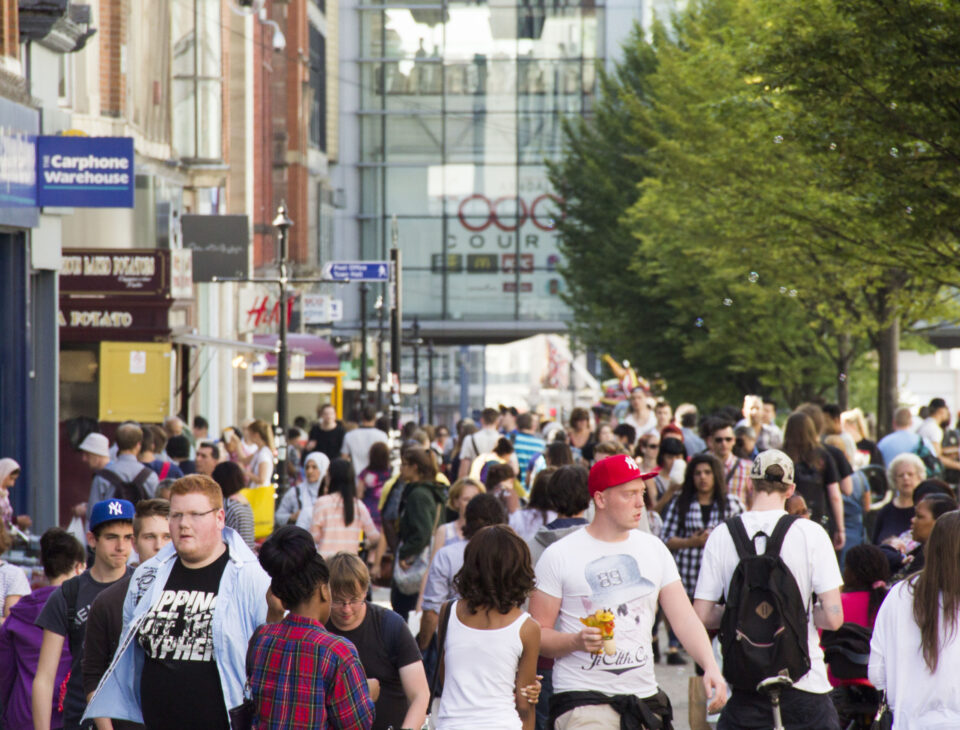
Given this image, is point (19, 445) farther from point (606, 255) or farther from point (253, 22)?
point (253, 22)

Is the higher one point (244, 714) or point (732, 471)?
point (244, 714)

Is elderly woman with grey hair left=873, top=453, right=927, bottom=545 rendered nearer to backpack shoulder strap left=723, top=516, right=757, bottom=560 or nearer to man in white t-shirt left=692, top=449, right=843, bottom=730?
man in white t-shirt left=692, top=449, right=843, bottom=730

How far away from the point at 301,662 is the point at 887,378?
72.5 feet

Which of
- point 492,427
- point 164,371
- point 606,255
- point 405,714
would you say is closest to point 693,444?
point 492,427

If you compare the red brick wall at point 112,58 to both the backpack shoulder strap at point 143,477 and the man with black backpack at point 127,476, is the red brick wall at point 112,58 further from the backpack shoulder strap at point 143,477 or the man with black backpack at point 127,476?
the backpack shoulder strap at point 143,477

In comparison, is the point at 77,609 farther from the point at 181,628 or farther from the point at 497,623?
the point at 497,623

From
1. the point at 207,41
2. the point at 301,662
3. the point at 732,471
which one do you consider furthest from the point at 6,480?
the point at 207,41

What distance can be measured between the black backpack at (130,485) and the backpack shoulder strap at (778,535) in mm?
5423

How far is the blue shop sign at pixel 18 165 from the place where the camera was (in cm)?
1523

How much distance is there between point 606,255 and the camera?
137ft

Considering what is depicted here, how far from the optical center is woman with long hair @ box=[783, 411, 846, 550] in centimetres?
1202

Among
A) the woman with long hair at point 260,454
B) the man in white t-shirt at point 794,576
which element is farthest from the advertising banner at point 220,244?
the man in white t-shirt at point 794,576

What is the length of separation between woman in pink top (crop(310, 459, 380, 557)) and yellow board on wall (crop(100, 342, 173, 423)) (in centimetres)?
1033

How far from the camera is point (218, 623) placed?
5598 millimetres
